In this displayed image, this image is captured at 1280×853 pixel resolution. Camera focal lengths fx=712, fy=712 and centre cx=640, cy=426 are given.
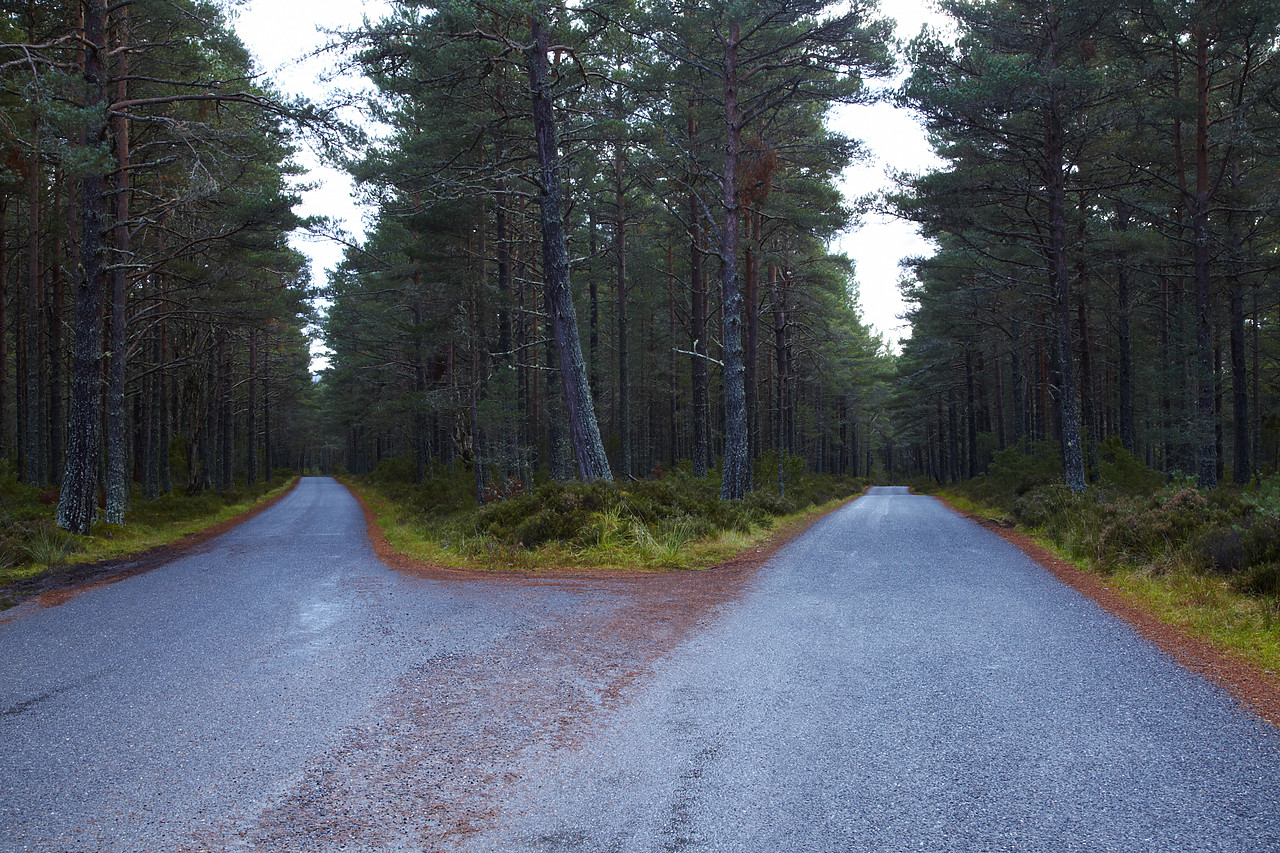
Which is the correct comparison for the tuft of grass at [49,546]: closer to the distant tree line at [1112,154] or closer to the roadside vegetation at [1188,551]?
the roadside vegetation at [1188,551]

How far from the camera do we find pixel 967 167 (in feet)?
61.0

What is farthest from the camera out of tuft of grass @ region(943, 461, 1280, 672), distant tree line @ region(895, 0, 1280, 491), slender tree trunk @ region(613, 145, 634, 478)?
slender tree trunk @ region(613, 145, 634, 478)

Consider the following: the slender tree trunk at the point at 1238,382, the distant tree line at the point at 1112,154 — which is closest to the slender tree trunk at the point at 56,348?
the distant tree line at the point at 1112,154

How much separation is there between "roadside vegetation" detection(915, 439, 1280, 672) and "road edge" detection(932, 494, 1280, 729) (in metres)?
0.11

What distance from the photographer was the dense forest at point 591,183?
41.8ft

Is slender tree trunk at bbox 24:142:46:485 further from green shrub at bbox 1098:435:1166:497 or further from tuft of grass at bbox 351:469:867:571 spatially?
green shrub at bbox 1098:435:1166:497

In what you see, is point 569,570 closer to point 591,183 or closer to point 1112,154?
point 591,183

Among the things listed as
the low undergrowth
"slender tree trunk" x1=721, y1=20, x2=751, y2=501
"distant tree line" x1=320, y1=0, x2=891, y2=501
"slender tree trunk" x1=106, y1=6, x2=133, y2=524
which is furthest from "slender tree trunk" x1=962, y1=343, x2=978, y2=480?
"slender tree trunk" x1=106, y1=6, x2=133, y2=524

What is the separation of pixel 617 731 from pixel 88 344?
13438 mm

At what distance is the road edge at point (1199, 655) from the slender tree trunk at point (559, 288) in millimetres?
7922

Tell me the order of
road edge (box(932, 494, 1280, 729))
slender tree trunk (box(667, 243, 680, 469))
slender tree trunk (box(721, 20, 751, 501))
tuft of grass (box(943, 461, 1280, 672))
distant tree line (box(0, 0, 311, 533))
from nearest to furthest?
road edge (box(932, 494, 1280, 729))
tuft of grass (box(943, 461, 1280, 672))
distant tree line (box(0, 0, 311, 533))
slender tree trunk (box(721, 20, 751, 501))
slender tree trunk (box(667, 243, 680, 469))

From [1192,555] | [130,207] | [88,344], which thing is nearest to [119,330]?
[88,344]

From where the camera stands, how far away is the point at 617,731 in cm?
377

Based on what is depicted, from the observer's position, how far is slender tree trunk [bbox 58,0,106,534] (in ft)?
39.8
